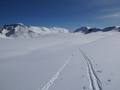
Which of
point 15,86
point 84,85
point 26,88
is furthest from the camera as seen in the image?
point 15,86

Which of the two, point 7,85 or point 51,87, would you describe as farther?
point 7,85

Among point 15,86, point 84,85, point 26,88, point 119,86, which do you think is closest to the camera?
point 119,86

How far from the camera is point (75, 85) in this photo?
7.56m

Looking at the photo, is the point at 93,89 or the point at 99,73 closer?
the point at 93,89

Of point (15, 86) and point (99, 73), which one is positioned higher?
point (15, 86)

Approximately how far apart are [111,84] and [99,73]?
213cm

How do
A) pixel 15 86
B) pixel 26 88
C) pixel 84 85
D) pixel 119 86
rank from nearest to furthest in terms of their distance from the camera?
pixel 119 86, pixel 84 85, pixel 26 88, pixel 15 86

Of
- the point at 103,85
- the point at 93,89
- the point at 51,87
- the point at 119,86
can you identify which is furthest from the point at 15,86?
the point at 119,86

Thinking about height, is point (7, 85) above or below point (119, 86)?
above

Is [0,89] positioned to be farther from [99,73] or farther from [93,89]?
[99,73]

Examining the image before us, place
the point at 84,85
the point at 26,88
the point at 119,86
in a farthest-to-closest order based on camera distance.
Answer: the point at 26,88
the point at 84,85
the point at 119,86

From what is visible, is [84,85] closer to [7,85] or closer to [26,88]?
[26,88]

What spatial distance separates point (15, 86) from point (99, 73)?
6.76 metres

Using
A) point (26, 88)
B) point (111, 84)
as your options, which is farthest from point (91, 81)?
point (26, 88)
